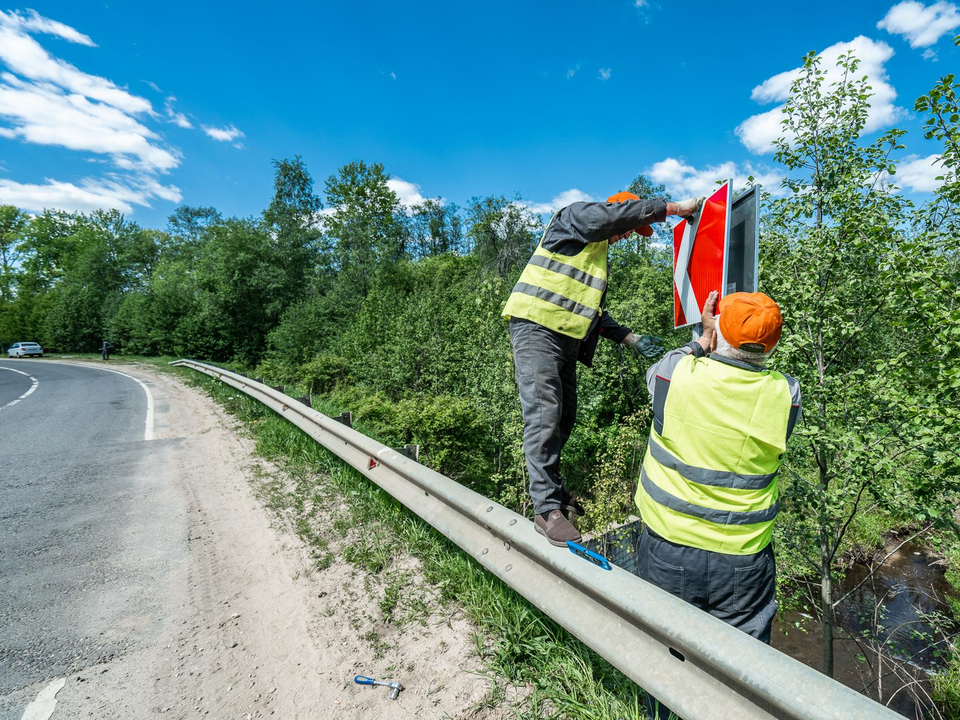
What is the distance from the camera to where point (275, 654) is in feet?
7.43

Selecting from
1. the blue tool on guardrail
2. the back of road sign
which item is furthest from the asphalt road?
the back of road sign

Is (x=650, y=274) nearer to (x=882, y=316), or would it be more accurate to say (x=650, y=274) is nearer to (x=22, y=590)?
(x=882, y=316)

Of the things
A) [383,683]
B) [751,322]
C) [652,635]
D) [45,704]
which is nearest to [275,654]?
[383,683]

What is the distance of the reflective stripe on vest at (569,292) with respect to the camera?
8.07 feet

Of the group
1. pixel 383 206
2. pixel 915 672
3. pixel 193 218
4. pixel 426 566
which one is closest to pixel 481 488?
pixel 426 566

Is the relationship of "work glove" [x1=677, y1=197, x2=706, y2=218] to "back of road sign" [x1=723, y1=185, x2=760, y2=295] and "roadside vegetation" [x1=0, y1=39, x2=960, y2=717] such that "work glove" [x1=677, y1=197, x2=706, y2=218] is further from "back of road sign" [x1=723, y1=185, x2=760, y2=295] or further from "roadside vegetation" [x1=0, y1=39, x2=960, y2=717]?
"roadside vegetation" [x1=0, y1=39, x2=960, y2=717]

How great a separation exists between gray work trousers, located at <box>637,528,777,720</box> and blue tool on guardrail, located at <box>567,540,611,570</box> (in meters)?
0.40

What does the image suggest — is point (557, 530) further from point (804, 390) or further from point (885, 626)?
point (885, 626)

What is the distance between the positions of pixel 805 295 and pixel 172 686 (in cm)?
505

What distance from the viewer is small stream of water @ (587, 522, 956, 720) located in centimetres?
568

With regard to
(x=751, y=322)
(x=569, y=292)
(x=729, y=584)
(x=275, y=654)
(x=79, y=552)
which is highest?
(x=569, y=292)

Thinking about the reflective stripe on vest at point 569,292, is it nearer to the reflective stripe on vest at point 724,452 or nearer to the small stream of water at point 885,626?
the reflective stripe on vest at point 724,452

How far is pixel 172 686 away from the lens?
2064 mm

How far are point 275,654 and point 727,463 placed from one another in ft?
7.37
